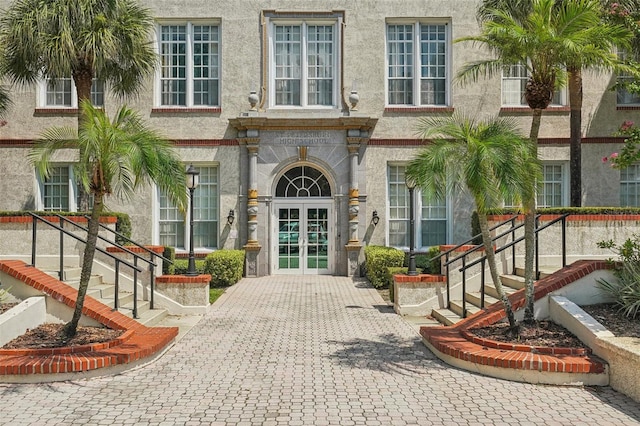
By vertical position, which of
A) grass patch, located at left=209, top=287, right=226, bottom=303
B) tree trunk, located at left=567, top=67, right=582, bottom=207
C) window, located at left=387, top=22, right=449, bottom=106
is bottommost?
grass patch, located at left=209, top=287, right=226, bottom=303

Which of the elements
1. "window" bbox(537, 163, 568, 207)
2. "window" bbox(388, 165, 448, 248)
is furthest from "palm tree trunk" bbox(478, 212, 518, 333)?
"window" bbox(537, 163, 568, 207)

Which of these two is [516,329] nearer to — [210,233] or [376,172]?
[376,172]

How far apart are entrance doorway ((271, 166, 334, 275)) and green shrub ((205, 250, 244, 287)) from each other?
2.40 metres

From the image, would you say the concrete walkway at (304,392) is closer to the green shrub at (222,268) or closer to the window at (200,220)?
the green shrub at (222,268)

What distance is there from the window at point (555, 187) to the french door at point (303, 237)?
6.73m

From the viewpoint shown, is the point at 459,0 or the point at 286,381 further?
the point at 459,0

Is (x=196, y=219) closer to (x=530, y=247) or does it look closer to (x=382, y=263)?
(x=382, y=263)

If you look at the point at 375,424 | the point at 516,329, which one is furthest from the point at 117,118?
the point at 516,329

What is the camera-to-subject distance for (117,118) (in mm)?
7641

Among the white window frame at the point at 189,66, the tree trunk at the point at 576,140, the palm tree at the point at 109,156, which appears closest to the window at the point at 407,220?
the tree trunk at the point at 576,140

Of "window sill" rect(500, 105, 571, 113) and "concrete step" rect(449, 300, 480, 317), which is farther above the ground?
"window sill" rect(500, 105, 571, 113)

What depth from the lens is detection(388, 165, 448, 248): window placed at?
1770 cm

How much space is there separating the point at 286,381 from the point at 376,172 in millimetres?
11359

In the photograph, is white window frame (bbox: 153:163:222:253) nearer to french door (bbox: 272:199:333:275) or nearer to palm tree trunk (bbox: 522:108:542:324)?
french door (bbox: 272:199:333:275)
